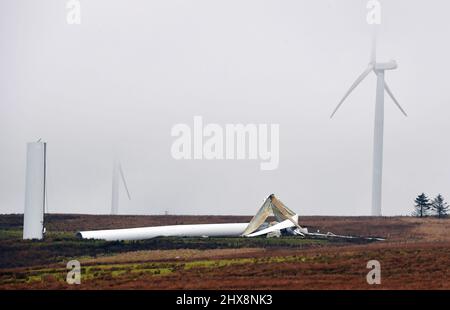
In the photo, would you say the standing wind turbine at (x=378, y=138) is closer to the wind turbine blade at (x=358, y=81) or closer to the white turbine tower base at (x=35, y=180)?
the wind turbine blade at (x=358, y=81)

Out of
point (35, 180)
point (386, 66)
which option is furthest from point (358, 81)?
point (35, 180)

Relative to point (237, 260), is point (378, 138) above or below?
above

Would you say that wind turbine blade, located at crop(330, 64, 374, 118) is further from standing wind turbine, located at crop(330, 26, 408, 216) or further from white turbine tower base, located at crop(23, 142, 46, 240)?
white turbine tower base, located at crop(23, 142, 46, 240)

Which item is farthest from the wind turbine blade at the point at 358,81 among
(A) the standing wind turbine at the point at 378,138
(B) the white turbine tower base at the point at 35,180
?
(B) the white turbine tower base at the point at 35,180

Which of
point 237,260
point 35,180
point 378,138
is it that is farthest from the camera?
point 378,138

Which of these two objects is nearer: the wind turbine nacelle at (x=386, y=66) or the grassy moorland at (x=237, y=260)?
the grassy moorland at (x=237, y=260)

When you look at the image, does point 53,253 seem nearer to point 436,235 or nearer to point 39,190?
point 39,190

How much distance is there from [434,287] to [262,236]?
123 ft

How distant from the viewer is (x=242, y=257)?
67938 millimetres

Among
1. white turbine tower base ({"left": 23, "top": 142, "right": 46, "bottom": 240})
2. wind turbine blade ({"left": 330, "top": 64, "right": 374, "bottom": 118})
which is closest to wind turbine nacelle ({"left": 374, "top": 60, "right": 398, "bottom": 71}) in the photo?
wind turbine blade ({"left": 330, "top": 64, "right": 374, "bottom": 118})

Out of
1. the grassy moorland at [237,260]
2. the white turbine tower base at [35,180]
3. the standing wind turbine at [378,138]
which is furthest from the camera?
the standing wind turbine at [378,138]

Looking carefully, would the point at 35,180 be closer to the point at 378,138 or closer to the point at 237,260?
the point at 237,260

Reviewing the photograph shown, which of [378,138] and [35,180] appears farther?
[378,138]
